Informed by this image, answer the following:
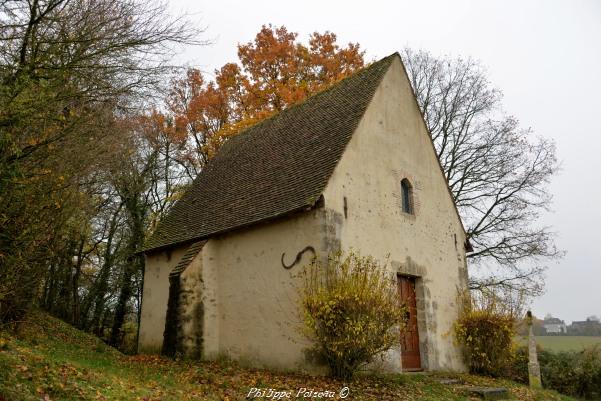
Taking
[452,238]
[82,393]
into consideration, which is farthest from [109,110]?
[452,238]

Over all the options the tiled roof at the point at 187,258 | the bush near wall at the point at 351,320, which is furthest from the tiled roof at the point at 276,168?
the bush near wall at the point at 351,320

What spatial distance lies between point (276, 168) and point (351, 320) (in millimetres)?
5961

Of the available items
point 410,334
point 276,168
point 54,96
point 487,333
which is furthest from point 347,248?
point 54,96

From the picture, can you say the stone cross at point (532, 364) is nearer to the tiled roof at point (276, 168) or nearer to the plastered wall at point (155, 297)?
the tiled roof at point (276, 168)

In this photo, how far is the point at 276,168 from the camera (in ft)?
46.0

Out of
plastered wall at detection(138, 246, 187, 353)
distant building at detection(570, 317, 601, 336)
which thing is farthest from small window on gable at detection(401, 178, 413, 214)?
distant building at detection(570, 317, 601, 336)

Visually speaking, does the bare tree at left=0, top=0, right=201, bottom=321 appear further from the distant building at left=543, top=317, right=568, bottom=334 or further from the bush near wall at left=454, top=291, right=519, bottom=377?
the distant building at left=543, top=317, right=568, bottom=334

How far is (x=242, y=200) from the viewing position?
13883 millimetres

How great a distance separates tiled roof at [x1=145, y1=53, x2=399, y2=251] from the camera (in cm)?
1222

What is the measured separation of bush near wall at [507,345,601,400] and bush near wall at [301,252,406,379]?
7852mm

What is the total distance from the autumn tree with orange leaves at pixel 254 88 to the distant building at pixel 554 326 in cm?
1847

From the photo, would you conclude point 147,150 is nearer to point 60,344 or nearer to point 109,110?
point 60,344

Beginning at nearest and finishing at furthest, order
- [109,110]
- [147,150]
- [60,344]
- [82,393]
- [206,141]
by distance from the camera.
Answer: [82,393]
[109,110]
[60,344]
[147,150]
[206,141]

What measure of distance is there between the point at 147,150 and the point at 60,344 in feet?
37.6
